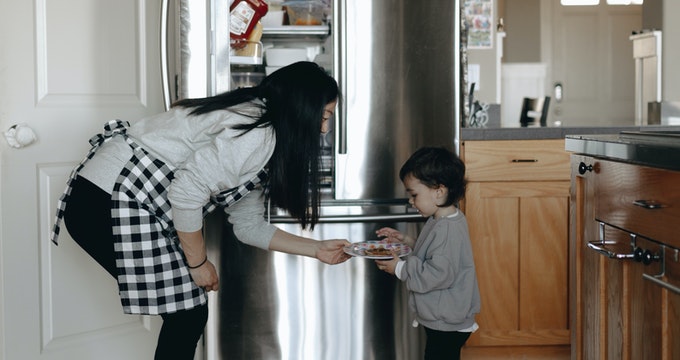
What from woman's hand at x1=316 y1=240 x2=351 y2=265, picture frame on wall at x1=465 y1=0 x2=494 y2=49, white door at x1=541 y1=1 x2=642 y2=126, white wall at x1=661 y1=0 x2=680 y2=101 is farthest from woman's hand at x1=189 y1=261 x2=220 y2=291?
white door at x1=541 y1=1 x2=642 y2=126

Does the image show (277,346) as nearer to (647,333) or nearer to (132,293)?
(132,293)

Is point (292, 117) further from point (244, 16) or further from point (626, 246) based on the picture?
point (244, 16)

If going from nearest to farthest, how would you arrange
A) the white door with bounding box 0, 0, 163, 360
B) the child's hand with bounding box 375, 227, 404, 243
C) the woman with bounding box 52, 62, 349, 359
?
the woman with bounding box 52, 62, 349, 359 → the white door with bounding box 0, 0, 163, 360 → the child's hand with bounding box 375, 227, 404, 243

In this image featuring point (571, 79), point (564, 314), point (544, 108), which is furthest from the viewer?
point (571, 79)

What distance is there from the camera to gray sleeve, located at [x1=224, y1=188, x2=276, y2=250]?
7.29 ft

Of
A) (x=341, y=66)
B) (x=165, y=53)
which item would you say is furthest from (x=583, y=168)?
(x=165, y=53)

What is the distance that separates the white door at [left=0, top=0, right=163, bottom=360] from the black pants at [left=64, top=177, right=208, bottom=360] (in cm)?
43

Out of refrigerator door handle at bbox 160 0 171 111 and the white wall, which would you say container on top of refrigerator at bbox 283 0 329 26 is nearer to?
refrigerator door handle at bbox 160 0 171 111

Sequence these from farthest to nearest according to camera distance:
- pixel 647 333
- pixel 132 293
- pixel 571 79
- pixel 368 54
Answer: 1. pixel 571 79
2. pixel 368 54
3. pixel 132 293
4. pixel 647 333

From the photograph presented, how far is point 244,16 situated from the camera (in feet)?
9.31

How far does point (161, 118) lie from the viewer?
6.55 feet

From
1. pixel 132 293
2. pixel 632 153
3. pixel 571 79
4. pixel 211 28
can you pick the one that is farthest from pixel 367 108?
pixel 571 79

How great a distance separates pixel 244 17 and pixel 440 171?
3.22 feet

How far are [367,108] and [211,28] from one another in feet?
1.83
